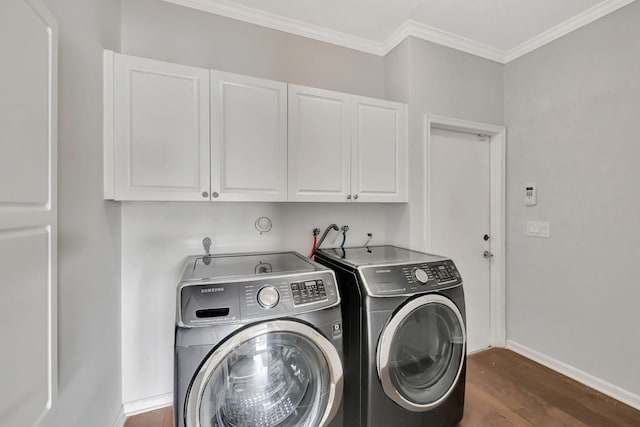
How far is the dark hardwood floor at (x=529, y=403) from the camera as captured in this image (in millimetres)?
1668

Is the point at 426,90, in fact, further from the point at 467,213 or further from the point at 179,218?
the point at 179,218

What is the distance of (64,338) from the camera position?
1.00 m

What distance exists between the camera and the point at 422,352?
1537 millimetres

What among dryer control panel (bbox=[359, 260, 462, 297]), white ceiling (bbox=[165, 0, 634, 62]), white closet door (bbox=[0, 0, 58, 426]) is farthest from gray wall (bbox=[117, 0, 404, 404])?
white closet door (bbox=[0, 0, 58, 426])

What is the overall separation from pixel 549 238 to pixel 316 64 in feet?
7.76

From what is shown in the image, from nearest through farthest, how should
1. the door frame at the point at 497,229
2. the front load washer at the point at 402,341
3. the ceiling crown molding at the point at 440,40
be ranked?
the front load washer at the point at 402,341
the ceiling crown molding at the point at 440,40
the door frame at the point at 497,229

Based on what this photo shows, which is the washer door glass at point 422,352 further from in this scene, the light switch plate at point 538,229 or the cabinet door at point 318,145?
the light switch plate at point 538,229

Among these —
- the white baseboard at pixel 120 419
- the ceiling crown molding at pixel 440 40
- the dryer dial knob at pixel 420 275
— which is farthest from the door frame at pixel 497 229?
the white baseboard at pixel 120 419

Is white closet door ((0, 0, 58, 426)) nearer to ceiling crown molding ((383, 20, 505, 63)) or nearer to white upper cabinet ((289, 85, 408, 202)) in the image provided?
white upper cabinet ((289, 85, 408, 202))

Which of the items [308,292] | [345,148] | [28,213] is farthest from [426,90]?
[28,213]

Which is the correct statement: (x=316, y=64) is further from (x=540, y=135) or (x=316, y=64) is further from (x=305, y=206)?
(x=540, y=135)

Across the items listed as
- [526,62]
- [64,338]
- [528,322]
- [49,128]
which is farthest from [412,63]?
[64,338]

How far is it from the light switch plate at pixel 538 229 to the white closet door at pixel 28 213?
3036 mm

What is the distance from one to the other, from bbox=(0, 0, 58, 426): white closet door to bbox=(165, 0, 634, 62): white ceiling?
1424mm
